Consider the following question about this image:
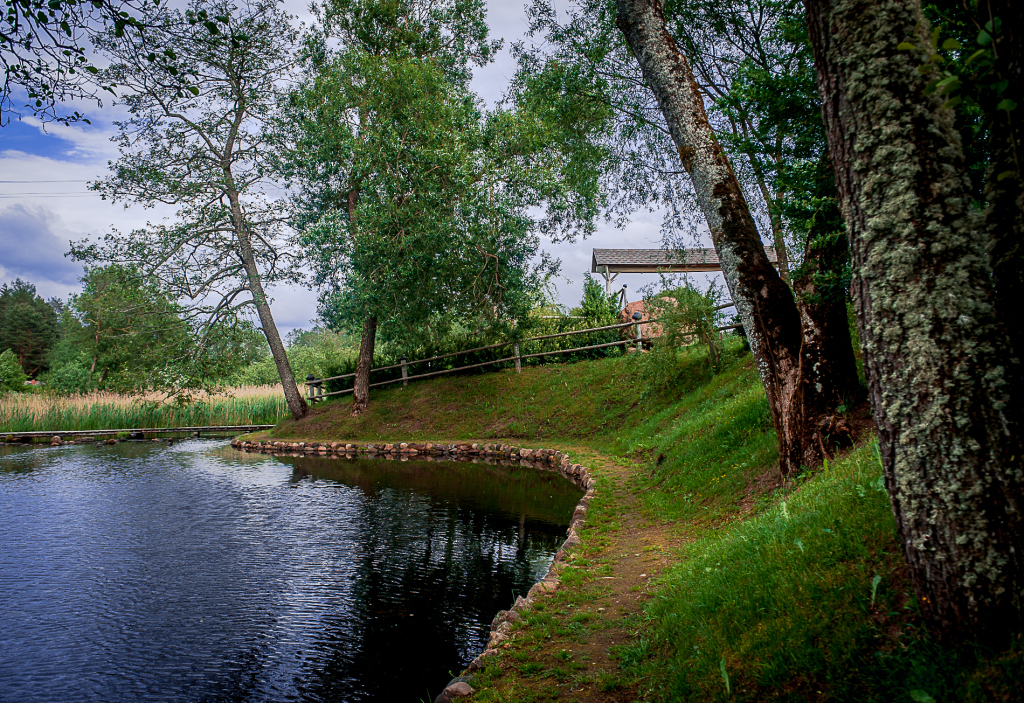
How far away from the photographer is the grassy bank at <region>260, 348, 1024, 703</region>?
2.43 m

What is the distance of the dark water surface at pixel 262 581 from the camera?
14.4ft

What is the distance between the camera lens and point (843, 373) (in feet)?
18.2

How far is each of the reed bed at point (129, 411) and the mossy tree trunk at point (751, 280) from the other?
59.1ft

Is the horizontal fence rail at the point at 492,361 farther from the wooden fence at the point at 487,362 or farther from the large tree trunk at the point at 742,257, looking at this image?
the large tree trunk at the point at 742,257

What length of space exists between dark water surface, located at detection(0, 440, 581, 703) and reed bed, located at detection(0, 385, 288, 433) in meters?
10.3

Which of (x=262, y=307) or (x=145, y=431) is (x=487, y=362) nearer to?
(x=262, y=307)

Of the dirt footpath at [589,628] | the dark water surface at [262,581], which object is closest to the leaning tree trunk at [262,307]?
the dark water surface at [262,581]

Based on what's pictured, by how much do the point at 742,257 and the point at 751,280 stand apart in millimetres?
235

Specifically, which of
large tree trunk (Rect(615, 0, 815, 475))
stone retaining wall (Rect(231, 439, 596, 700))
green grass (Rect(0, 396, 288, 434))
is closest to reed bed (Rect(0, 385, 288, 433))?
green grass (Rect(0, 396, 288, 434))

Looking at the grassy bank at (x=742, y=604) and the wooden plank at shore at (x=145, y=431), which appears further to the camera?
the wooden plank at shore at (x=145, y=431)

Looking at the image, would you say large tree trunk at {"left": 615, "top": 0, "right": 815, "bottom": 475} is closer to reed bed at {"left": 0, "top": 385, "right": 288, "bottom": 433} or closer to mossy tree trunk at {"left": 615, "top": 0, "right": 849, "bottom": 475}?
mossy tree trunk at {"left": 615, "top": 0, "right": 849, "bottom": 475}

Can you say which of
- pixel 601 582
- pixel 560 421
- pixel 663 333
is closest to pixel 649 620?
pixel 601 582

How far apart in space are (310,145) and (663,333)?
1076 centimetres

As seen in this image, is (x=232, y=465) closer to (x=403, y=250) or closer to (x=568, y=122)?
(x=403, y=250)
